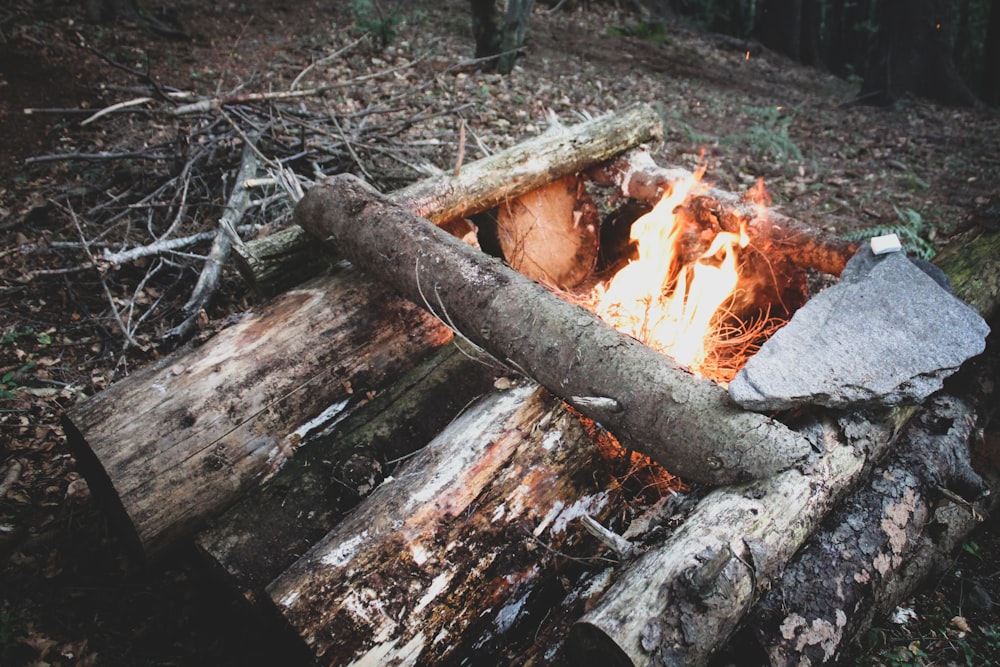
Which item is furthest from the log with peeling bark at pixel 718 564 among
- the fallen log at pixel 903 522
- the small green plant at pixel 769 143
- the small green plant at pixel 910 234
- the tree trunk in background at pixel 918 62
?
the tree trunk in background at pixel 918 62

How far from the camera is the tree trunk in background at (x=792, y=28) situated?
16453 millimetres

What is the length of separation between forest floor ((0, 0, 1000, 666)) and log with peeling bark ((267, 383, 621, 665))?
0.83 meters

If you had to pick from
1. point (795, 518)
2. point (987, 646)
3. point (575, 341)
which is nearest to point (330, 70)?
point (575, 341)

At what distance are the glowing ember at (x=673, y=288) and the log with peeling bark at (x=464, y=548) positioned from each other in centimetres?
101

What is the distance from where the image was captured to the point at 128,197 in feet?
16.5

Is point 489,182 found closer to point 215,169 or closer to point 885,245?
point 885,245

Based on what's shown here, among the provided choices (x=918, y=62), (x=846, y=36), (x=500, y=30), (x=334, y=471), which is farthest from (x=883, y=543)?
(x=846, y=36)

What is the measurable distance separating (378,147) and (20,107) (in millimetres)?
4071

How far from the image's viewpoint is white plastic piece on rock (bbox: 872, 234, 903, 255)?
9.61 feet

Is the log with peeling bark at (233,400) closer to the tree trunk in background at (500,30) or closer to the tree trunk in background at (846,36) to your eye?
the tree trunk in background at (500,30)

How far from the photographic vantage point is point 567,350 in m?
2.45

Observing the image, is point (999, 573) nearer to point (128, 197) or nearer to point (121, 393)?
point (121, 393)

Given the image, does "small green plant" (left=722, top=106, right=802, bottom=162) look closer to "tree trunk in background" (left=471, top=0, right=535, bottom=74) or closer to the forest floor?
the forest floor

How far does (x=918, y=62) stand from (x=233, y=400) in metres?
13.5
